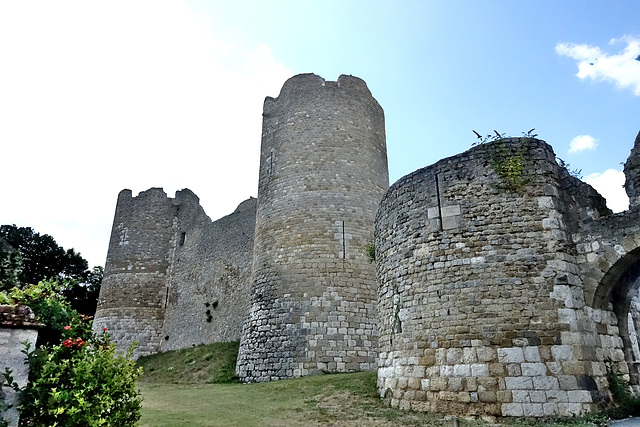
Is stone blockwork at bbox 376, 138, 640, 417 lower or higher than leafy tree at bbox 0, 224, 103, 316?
lower

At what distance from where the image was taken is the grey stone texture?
15.6 feet

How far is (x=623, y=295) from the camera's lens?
8.44 m

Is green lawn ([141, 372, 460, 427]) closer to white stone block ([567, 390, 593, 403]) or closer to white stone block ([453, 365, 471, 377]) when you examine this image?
white stone block ([453, 365, 471, 377])

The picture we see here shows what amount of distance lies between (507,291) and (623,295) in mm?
2291

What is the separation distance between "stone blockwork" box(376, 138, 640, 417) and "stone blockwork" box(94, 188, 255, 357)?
14383mm

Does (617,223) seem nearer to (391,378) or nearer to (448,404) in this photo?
(448,404)

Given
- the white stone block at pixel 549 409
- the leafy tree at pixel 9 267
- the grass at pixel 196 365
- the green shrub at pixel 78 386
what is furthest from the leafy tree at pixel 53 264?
the white stone block at pixel 549 409

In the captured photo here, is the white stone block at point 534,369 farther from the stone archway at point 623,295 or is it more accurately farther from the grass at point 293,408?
the stone archway at point 623,295

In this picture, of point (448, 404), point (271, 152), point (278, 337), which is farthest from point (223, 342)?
point (448, 404)

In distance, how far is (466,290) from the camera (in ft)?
27.3

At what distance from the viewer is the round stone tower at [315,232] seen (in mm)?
14656

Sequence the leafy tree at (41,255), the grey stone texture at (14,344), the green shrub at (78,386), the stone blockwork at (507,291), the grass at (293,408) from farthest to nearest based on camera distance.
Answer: the leafy tree at (41,255), the grass at (293,408), the stone blockwork at (507,291), the green shrub at (78,386), the grey stone texture at (14,344)

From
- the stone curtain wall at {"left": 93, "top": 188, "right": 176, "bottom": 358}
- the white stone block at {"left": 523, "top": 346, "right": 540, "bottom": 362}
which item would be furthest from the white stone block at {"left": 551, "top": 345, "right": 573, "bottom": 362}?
the stone curtain wall at {"left": 93, "top": 188, "right": 176, "bottom": 358}

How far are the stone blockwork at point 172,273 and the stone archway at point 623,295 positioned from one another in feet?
53.6
